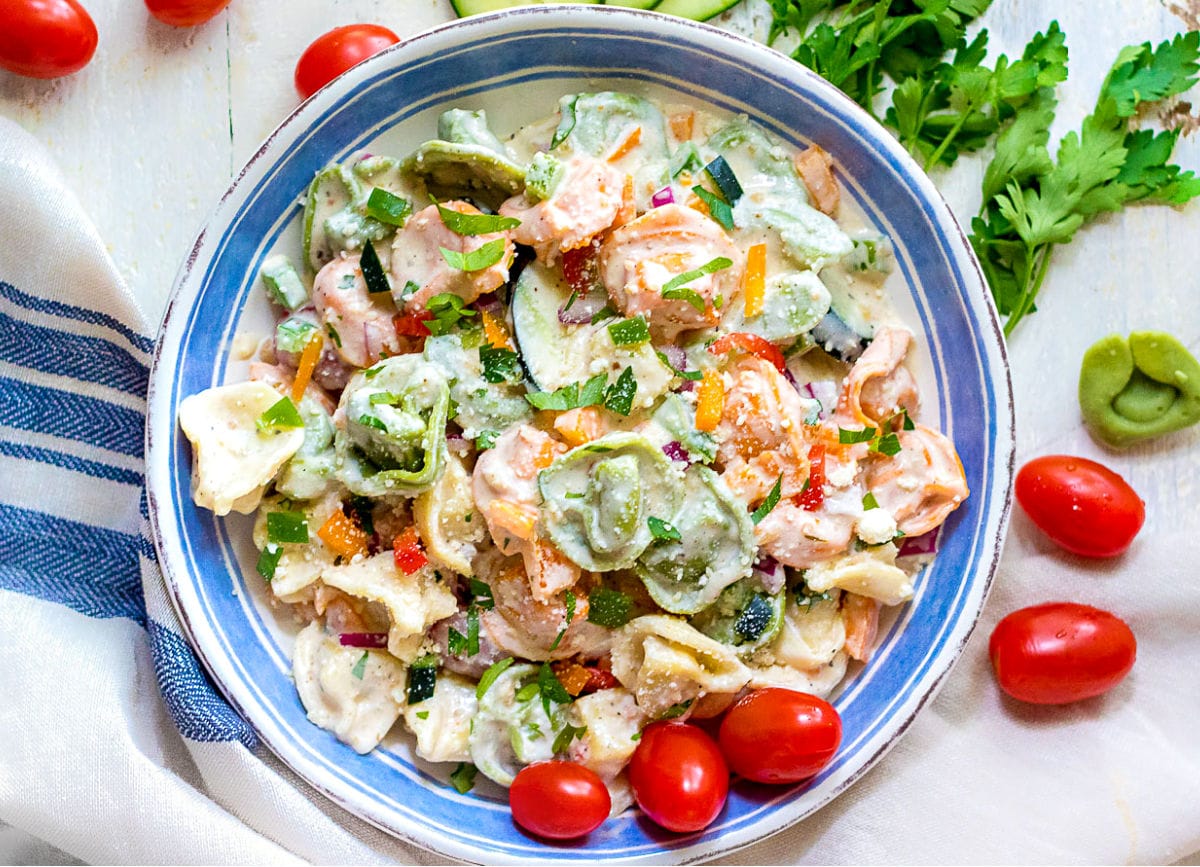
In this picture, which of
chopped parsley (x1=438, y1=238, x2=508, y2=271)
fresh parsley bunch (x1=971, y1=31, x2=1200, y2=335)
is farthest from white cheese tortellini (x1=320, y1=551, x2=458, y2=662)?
fresh parsley bunch (x1=971, y1=31, x2=1200, y2=335)

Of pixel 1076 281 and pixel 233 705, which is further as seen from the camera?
pixel 1076 281

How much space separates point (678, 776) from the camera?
3.16m

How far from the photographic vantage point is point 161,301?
372cm

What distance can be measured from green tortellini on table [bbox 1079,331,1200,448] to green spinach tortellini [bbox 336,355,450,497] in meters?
2.22

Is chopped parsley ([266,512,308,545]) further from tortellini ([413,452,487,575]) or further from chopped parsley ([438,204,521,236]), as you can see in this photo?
chopped parsley ([438,204,521,236])

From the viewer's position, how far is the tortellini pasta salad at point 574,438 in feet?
10.2

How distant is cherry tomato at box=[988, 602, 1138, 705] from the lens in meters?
3.50

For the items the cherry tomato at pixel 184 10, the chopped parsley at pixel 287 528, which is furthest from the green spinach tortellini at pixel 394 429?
the cherry tomato at pixel 184 10

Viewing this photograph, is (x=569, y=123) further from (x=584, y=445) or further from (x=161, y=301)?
(x=161, y=301)

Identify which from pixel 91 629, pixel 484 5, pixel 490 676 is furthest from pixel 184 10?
pixel 490 676

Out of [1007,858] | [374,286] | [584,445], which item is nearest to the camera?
[584,445]

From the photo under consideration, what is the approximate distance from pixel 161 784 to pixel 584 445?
5.72 feet

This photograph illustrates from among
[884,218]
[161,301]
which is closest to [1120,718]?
[884,218]

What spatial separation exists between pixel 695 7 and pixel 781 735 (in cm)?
245
